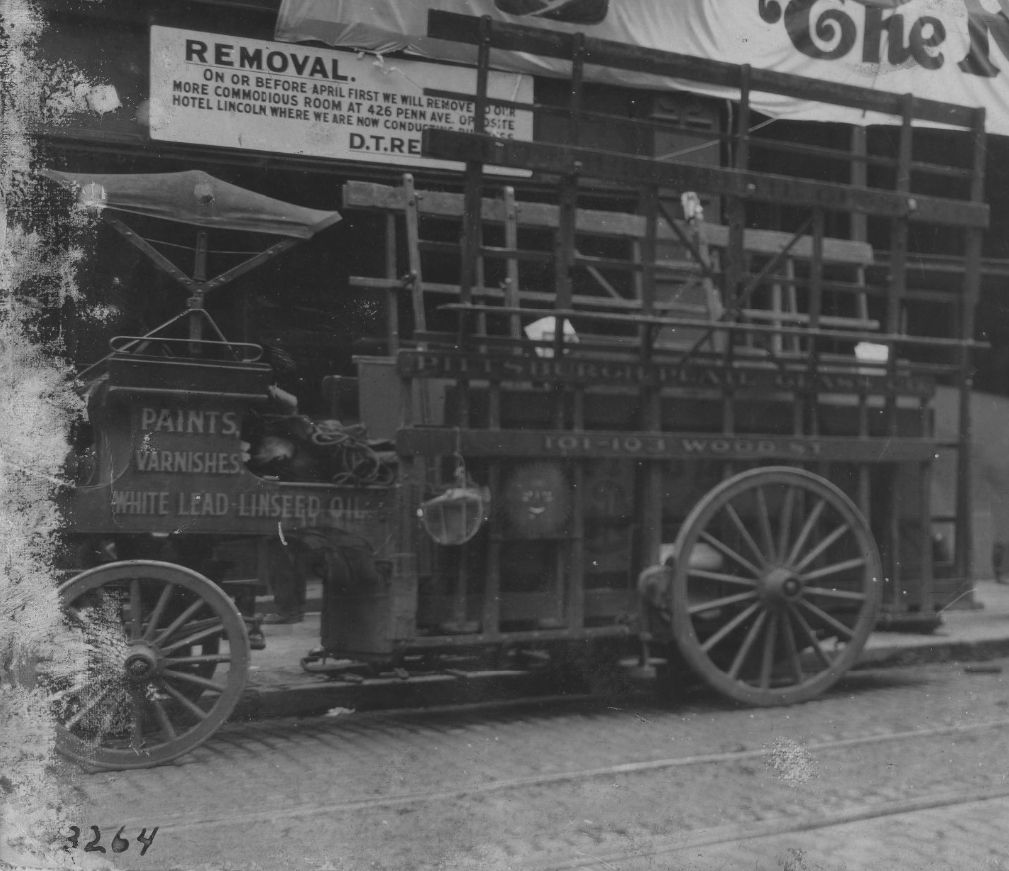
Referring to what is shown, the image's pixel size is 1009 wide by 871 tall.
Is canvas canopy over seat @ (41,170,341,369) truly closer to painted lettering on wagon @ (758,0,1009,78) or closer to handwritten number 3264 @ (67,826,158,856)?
handwritten number 3264 @ (67,826,158,856)

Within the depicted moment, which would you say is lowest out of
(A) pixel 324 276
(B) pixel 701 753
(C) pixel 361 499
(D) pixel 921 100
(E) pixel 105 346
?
(B) pixel 701 753

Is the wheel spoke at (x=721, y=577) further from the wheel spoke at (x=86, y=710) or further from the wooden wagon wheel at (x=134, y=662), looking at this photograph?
the wheel spoke at (x=86, y=710)

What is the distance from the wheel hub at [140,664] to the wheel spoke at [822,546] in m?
3.51

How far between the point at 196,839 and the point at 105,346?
528 centimetres

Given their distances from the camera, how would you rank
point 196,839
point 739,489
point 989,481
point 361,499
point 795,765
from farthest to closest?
1. point 989,481
2. point 739,489
3. point 361,499
4. point 795,765
5. point 196,839

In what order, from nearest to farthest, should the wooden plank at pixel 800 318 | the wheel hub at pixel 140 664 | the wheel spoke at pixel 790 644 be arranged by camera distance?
the wheel hub at pixel 140 664 → the wheel spoke at pixel 790 644 → the wooden plank at pixel 800 318

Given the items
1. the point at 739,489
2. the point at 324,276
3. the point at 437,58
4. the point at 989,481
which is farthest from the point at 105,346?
the point at 989,481

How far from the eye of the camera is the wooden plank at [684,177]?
5.85 meters

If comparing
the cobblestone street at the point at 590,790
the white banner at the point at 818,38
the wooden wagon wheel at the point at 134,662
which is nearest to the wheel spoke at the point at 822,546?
the cobblestone street at the point at 590,790

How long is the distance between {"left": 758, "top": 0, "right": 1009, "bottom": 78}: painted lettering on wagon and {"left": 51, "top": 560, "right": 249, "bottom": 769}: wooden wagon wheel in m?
7.18

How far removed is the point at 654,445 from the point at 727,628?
42.5 inches

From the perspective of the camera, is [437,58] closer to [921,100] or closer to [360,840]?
[921,100]

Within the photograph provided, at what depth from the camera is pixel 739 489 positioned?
652cm

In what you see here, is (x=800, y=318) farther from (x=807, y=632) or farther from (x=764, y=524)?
(x=807, y=632)
